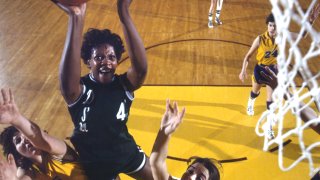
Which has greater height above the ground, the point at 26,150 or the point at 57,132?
the point at 26,150

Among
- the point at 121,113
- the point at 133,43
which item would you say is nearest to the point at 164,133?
the point at 121,113

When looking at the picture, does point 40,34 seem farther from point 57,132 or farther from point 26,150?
point 26,150

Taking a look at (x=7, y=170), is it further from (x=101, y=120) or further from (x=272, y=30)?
(x=272, y=30)

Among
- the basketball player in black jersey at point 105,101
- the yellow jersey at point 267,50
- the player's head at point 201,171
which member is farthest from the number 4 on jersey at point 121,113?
the yellow jersey at point 267,50

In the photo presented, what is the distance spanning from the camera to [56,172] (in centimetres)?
204

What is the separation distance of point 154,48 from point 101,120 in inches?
119

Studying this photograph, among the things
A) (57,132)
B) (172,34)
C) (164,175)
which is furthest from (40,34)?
(164,175)

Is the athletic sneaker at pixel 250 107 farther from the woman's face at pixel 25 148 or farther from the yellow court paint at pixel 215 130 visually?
the woman's face at pixel 25 148

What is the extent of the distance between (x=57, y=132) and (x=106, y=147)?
1.47 metres

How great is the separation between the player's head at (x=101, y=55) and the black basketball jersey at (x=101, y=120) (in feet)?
0.15

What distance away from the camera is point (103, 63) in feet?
6.55

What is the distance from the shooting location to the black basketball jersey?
1974mm

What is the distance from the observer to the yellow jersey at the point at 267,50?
3.21 m

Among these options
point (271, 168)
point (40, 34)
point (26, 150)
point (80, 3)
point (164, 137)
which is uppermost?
point (80, 3)
